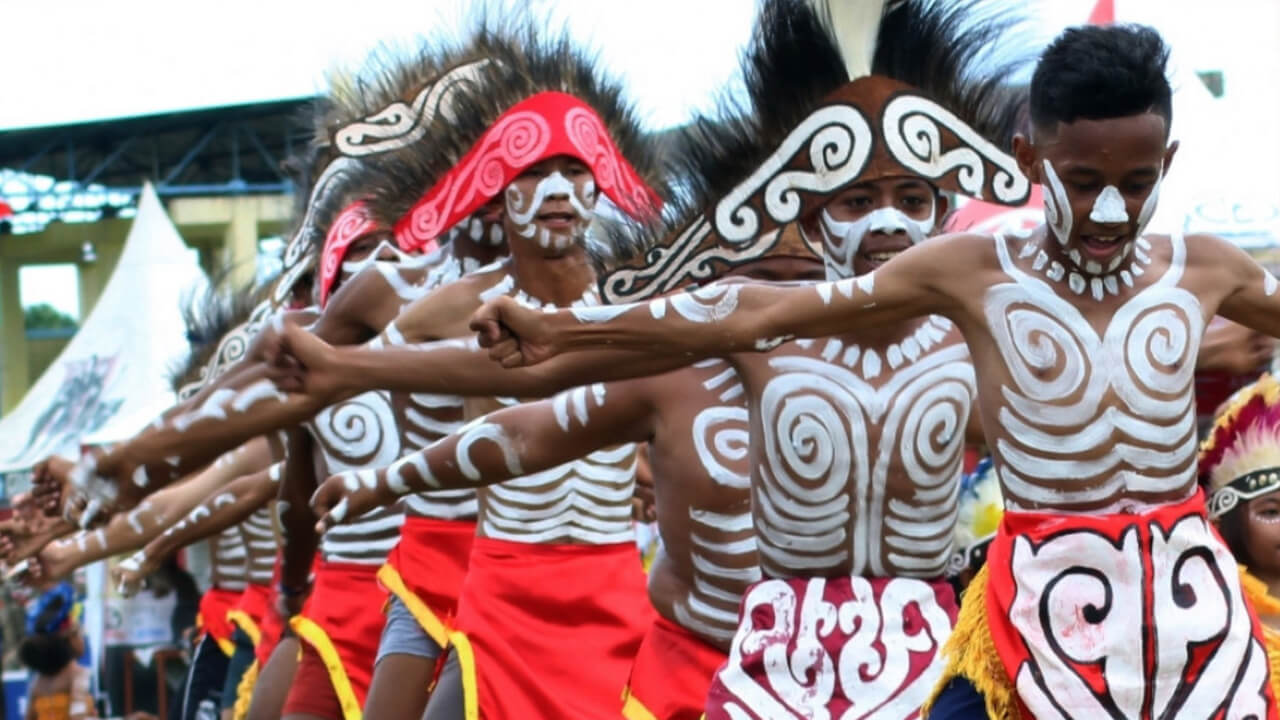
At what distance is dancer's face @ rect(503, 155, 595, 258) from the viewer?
6188 millimetres

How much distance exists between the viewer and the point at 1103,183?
12.0 ft

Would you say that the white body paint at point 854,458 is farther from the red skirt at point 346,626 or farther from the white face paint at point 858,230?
the red skirt at point 346,626

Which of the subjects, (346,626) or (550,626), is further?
(346,626)

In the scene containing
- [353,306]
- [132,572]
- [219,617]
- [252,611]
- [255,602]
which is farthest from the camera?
[219,617]

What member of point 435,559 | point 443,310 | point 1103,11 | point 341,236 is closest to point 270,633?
point 341,236

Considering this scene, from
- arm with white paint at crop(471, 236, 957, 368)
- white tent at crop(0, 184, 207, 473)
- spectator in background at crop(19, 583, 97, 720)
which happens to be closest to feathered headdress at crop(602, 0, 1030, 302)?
arm with white paint at crop(471, 236, 957, 368)

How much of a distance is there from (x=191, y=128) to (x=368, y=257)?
18462mm

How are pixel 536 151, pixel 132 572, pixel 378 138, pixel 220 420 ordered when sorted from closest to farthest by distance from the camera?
pixel 220 420 < pixel 536 151 < pixel 378 138 < pixel 132 572

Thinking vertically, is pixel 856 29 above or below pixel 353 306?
above

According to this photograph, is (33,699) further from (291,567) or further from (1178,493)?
(1178,493)

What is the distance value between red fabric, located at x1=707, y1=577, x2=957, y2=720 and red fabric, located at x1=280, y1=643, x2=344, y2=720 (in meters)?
2.83

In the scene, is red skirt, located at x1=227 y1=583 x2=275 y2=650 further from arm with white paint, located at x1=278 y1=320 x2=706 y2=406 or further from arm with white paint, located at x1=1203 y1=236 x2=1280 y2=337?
arm with white paint, located at x1=1203 y1=236 x2=1280 y2=337

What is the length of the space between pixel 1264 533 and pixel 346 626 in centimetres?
309

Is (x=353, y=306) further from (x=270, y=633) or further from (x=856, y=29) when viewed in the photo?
(x=856, y=29)
